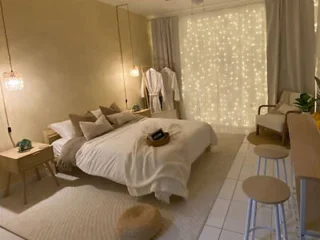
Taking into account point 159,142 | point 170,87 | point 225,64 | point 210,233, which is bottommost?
point 210,233

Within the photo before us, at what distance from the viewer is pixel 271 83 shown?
4.65 metres

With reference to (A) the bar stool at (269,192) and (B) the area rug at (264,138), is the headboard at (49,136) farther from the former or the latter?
(B) the area rug at (264,138)

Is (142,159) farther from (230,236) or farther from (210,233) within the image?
(230,236)

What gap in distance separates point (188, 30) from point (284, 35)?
6.58 feet

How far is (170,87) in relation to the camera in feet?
18.5

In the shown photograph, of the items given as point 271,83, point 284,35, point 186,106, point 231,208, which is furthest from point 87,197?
point 284,35

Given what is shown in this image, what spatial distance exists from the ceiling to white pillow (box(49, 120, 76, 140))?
2.51 metres

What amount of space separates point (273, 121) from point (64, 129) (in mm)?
3383

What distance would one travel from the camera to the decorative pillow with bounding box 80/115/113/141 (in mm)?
3244

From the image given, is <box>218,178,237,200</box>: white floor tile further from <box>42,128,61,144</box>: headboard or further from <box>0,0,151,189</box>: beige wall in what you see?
<box>0,0,151,189</box>: beige wall

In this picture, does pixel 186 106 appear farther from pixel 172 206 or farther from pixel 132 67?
pixel 172 206

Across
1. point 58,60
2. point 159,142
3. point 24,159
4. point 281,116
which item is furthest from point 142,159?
point 281,116

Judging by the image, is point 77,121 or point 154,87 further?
point 154,87

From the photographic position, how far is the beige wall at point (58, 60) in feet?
9.90
